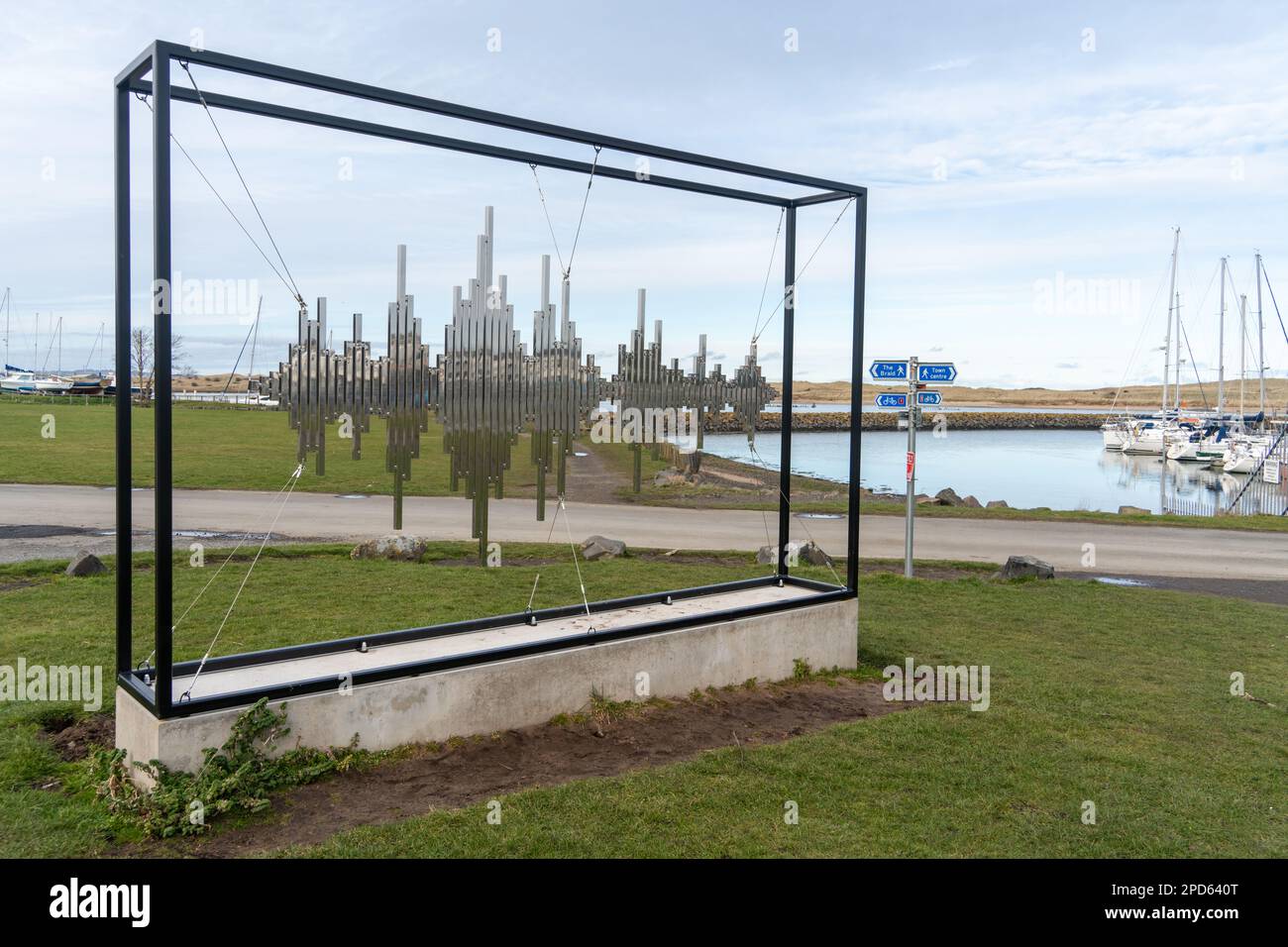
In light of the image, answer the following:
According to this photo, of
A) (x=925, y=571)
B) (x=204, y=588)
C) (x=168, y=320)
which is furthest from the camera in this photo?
(x=925, y=571)

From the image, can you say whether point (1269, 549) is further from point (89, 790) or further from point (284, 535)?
point (89, 790)

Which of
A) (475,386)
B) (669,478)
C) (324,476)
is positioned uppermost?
(475,386)

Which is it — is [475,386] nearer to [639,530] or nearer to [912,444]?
[912,444]

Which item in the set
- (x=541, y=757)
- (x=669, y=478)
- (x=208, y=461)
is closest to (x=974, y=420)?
(x=669, y=478)

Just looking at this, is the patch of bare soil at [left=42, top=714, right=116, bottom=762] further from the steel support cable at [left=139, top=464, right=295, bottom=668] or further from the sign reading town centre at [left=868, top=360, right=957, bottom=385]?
the sign reading town centre at [left=868, top=360, right=957, bottom=385]

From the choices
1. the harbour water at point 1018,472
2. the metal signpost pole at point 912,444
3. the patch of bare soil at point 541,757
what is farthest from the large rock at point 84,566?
the harbour water at point 1018,472

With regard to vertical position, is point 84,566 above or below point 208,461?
below

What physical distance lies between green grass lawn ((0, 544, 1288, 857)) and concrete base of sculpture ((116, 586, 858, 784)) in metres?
0.59

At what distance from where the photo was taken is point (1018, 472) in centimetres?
4603

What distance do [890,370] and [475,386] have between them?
21.8ft

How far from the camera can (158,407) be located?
4.76 m

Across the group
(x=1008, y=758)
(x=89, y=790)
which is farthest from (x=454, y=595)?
(x=1008, y=758)

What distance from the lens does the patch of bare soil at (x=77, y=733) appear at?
5566 millimetres
